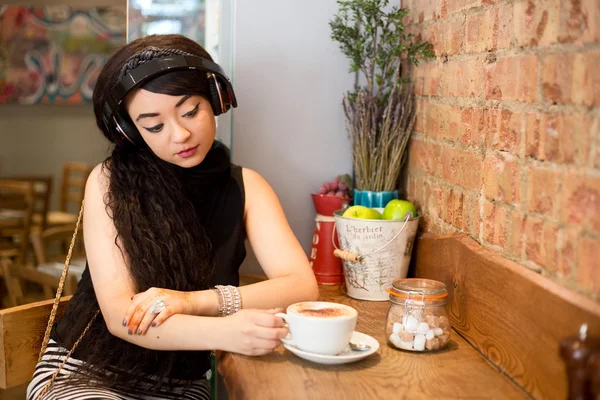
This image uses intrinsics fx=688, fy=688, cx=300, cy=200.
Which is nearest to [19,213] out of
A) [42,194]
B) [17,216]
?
[17,216]

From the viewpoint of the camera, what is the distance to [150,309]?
4.84 feet

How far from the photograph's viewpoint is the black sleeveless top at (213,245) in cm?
171

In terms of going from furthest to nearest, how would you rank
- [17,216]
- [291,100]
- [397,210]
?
[17,216] → [291,100] → [397,210]

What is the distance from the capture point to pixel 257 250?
69.8 inches

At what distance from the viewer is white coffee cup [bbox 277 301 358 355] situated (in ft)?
4.36

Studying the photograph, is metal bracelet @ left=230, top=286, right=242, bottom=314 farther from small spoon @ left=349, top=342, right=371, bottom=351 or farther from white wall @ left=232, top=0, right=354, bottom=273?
white wall @ left=232, top=0, right=354, bottom=273

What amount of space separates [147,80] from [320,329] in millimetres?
694

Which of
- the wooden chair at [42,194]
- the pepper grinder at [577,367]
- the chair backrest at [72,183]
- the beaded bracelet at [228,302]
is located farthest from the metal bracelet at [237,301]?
the chair backrest at [72,183]

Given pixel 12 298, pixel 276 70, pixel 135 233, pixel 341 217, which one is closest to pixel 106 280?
pixel 135 233

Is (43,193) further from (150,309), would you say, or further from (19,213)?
(150,309)

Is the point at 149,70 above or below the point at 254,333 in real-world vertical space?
above

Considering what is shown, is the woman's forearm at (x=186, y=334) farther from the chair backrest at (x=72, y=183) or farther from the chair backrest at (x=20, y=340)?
the chair backrest at (x=72, y=183)

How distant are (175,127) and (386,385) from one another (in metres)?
0.76

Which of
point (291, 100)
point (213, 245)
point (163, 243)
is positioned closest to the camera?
point (163, 243)
